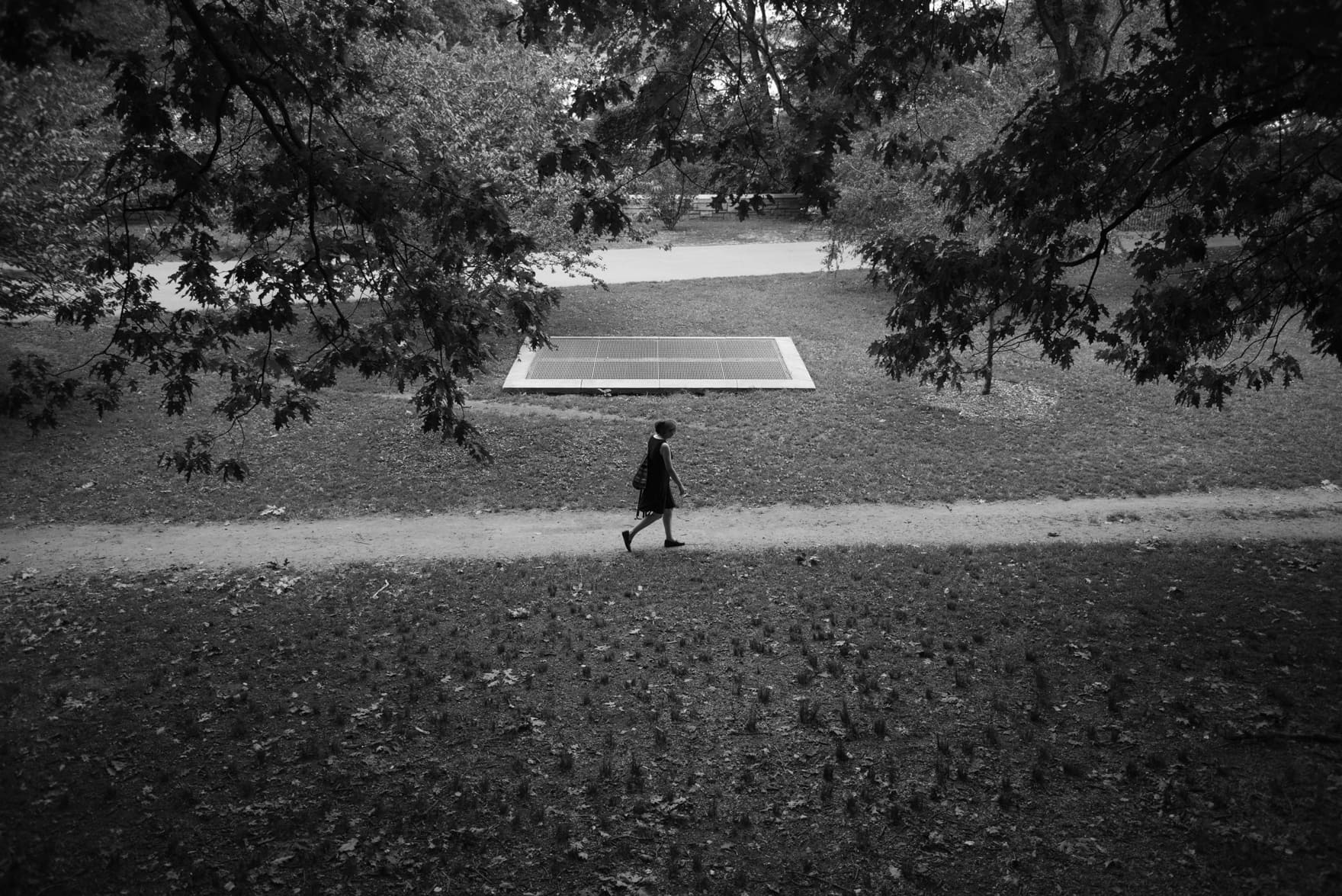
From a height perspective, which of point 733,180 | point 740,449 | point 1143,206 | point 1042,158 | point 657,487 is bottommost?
point 740,449

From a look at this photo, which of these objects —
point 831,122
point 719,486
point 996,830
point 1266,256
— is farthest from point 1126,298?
point 996,830

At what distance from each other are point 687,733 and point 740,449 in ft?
24.4

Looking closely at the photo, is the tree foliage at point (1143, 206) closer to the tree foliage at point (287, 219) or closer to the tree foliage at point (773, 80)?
the tree foliage at point (773, 80)

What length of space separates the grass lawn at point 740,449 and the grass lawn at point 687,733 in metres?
2.79

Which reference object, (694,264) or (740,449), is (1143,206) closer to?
(740,449)

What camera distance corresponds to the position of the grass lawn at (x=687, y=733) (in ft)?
15.9

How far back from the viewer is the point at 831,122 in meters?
6.36

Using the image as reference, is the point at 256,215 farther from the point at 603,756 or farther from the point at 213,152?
the point at 603,756

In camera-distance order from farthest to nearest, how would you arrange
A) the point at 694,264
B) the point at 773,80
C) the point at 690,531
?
the point at 694,264, the point at 690,531, the point at 773,80

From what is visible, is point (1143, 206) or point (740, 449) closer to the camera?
point (1143, 206)

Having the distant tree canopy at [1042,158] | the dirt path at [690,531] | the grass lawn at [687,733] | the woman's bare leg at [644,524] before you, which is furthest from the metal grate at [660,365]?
the distant tree canopy at [1042,158]

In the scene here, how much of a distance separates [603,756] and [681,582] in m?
3.32

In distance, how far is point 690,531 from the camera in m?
A: 10.8

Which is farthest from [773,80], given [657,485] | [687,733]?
[687,733]
